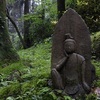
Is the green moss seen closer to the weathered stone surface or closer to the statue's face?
the weathered stone surface

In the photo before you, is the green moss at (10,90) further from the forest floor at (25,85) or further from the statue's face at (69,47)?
the statue's face at (69,47)

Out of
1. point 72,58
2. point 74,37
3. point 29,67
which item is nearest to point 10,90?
point 72,58

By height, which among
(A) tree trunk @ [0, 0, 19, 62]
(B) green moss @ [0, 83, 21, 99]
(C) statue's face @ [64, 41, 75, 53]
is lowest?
(B) green moss @ [0, 83, 21, 99]

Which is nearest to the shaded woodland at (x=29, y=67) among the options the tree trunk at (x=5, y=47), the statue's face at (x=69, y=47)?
the tree trunk at (x=5, y=47)

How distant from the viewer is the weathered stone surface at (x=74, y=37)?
5.70m

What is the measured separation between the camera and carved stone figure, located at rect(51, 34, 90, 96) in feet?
18.0

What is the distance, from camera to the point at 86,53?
5.69 meters

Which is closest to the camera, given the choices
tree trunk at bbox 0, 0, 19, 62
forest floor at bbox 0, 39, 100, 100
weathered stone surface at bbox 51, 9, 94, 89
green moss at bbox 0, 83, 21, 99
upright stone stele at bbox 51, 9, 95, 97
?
forest floor at bbox 0, 39, 100, 100

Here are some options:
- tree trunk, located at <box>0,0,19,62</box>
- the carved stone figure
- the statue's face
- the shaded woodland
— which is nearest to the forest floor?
the shaded woodland

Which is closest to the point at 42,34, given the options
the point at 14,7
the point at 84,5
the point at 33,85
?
the point at 84,5

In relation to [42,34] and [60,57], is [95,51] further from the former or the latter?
[42,34]

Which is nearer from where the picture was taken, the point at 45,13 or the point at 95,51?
the point at 95,51

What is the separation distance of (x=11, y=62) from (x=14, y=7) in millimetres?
28131

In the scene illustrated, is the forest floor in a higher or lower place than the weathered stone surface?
lower
